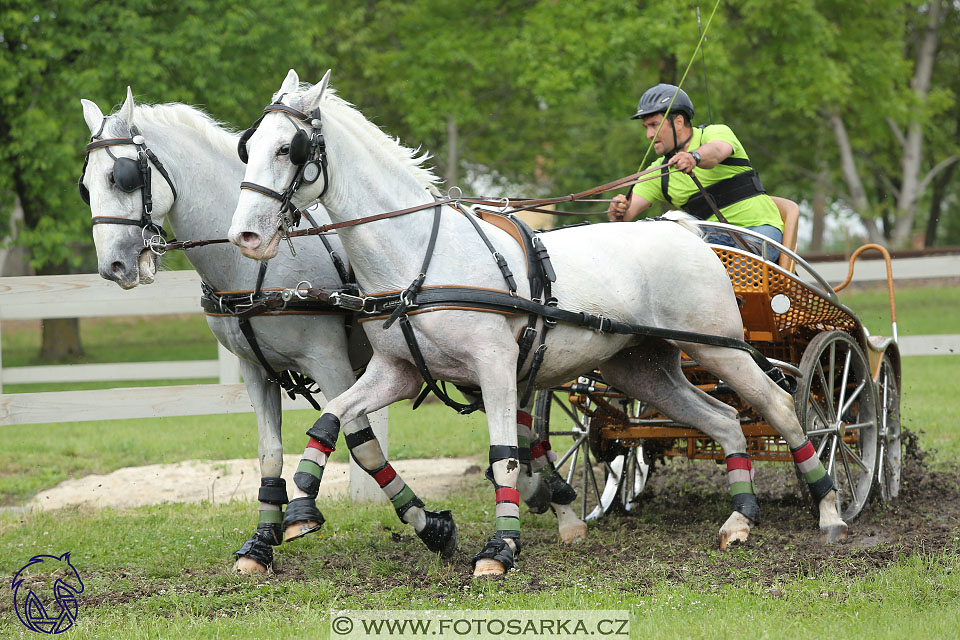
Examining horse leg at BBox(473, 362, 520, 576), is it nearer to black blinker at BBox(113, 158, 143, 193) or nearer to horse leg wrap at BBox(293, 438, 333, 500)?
horse leg wrap at BBox(293, 438, 333, 500)

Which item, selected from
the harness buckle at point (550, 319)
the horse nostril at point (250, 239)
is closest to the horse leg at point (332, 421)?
the harness buckle at point (550, 319)

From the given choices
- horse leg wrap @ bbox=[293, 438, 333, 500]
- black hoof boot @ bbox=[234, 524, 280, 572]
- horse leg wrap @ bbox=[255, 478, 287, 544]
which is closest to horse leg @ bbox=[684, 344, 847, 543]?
horse leg wrap @ bbox=[293, 438, 333, 500]

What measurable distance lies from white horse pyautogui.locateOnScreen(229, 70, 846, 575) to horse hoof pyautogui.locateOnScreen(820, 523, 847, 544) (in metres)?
0.01

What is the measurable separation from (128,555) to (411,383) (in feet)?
6.81

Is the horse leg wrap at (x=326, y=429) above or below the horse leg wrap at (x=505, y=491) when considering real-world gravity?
above

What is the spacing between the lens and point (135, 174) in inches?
190

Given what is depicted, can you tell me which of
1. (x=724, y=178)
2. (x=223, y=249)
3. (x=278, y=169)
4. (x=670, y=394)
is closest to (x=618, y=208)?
(x=724, y=178)

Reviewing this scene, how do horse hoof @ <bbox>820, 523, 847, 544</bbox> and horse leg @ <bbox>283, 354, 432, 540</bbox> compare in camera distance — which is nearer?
horse leg @ <bbox>283, 354, 432, 540</bbox>

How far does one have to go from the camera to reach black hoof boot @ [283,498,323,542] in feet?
15.3

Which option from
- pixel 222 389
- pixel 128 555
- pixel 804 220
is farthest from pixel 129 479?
pixel 804 220

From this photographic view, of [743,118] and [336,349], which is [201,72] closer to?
[336,349]

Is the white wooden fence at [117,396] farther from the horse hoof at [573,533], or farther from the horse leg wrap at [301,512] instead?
the horse leg wrap at [301,512]

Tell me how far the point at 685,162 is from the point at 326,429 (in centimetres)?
253

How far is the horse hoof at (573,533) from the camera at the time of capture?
5797 mm
